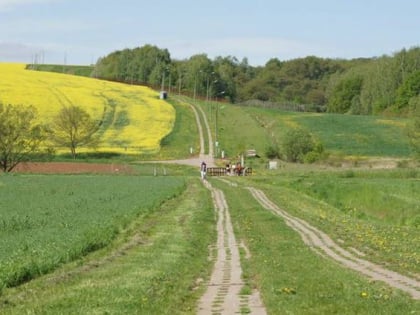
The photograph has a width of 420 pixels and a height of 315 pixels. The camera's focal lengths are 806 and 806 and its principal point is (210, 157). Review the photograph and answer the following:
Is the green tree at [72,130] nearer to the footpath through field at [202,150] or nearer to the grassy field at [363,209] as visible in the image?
the footpath through field at [202,150]

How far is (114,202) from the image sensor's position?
4075cm

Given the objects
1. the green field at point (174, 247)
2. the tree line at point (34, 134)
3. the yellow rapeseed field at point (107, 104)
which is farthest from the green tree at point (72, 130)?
the green field at point (174, 247)

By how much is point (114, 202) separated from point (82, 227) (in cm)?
1426

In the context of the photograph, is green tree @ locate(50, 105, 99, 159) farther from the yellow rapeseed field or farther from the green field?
the green field

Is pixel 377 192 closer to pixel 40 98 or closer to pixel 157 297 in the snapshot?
pixel 157 297

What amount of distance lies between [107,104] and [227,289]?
117 m

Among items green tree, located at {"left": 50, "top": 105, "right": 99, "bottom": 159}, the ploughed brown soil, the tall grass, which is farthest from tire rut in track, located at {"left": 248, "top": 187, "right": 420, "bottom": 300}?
the tall grass

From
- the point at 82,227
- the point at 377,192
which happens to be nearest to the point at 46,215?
the point at 82,227

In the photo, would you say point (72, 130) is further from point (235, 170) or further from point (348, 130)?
point (348, 130)

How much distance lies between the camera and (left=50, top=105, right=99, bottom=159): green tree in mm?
100562

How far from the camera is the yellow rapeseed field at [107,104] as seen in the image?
352 feet

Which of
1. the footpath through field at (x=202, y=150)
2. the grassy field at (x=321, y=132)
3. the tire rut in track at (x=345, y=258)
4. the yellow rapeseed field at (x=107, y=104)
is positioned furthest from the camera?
the grassy field at (x=321, y=132)

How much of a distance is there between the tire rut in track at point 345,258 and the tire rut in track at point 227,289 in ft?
8.66

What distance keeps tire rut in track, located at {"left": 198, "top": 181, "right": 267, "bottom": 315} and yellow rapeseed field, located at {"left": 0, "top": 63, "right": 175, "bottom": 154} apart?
76.7m
